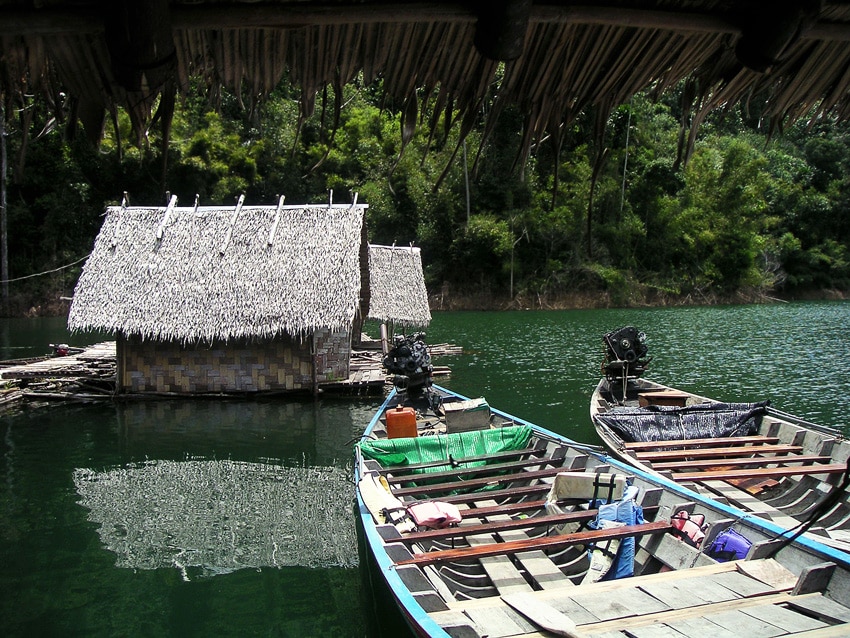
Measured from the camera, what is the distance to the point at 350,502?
881cm

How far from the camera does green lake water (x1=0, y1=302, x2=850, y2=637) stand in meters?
6.16

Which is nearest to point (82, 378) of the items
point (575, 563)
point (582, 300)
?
point (575, 563)

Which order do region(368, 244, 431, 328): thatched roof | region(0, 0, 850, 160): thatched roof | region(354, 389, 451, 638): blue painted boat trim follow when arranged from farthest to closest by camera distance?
1. region(368, 244, 431, 328): thatched roof
2. region(354, 389, 451, 638): blue painted boat trim
3. region(0, 0, 850, 160): thatched roof

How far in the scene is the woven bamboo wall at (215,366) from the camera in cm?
1452

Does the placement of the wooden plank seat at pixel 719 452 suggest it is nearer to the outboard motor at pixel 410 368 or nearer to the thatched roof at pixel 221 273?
the outboard motor at pixel 410 368

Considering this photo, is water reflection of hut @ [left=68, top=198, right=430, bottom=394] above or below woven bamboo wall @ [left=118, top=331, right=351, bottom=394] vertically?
above

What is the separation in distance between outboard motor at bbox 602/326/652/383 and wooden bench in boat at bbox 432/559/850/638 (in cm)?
743

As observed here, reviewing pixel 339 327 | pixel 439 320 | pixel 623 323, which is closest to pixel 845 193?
pixel 623 323

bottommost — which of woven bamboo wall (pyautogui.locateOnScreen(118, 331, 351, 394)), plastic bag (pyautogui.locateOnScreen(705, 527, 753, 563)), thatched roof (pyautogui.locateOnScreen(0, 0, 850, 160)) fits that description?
woven bamboo wall (pyautogui.locateOnScreen(118, 331, 351, 394))

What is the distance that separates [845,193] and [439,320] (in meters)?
25.7

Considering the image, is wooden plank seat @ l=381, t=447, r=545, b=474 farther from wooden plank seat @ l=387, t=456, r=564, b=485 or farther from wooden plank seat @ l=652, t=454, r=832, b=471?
wooden plank seat @ l=652, t=454, r=832, b=471

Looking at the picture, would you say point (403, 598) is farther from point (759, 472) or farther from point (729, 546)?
point (759, 472)

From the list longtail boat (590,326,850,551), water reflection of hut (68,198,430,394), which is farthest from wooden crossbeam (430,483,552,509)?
water reflection of hut (68,198,430,394)

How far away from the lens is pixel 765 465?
7918 millimetres
